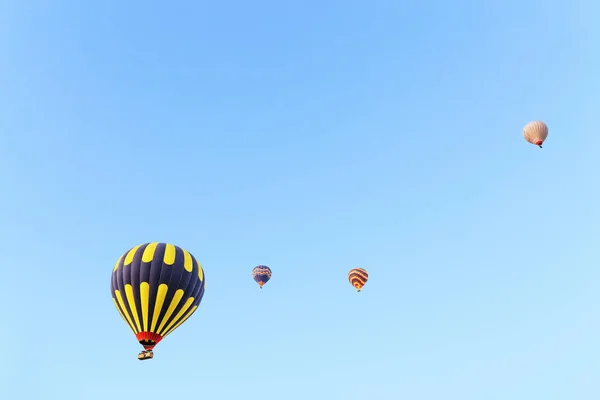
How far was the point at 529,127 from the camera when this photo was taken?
2125 inches

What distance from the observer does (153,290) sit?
28.9m

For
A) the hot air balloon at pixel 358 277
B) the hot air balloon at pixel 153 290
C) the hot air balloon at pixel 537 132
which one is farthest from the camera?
the hot air balloon at pixel 358 277

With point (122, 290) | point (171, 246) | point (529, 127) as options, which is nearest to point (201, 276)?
point (171, 246)

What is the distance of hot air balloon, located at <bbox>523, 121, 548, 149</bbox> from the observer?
52.8 m

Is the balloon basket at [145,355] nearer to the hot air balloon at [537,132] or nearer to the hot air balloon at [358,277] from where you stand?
the hot air balloon at [358,277]

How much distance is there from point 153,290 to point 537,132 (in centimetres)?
4775

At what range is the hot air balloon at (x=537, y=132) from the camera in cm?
5275

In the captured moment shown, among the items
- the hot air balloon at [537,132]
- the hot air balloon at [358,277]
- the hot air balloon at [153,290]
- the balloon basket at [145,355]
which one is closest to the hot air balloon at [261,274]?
the hot air balloon at [358,277]

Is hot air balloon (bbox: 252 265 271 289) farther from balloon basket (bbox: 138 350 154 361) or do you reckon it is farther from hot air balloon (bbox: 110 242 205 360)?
balloon basket (bbox: 138 350 154 361)

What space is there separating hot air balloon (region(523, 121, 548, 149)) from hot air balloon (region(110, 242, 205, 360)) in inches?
1735

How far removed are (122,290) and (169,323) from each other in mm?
3897

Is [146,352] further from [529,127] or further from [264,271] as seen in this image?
[529,127]

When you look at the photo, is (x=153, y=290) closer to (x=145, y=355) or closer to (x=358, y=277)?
(x=145, y=355)

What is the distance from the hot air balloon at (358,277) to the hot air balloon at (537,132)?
27.8 metres
